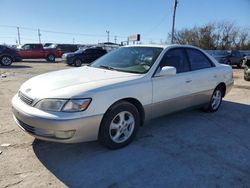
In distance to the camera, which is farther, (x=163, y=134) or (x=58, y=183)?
(x=163, y=134)

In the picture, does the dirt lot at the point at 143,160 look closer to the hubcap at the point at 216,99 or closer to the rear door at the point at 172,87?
the rear door at the point at 172,87

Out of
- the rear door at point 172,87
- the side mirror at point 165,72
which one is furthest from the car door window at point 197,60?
the side mirror at point 165,72

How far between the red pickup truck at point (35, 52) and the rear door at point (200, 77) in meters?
21.3

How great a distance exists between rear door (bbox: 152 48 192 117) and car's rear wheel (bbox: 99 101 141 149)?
1.55 ft

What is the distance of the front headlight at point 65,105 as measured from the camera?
325 cm

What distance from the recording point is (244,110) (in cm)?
627

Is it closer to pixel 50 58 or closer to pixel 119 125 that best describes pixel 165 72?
pixel 119 125

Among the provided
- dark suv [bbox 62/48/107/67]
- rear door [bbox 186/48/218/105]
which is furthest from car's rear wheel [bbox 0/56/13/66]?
rear door [bbox 186/48/218/105]

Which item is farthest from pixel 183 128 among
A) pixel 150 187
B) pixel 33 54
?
pixel 33 54

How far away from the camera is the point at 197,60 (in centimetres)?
534

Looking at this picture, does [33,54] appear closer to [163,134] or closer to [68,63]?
[68,63]

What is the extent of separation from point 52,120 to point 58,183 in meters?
0.73

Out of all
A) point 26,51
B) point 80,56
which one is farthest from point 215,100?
point 26,51

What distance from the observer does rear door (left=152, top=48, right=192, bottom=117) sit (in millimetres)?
4254
